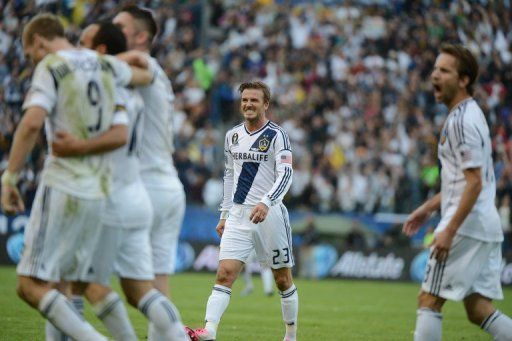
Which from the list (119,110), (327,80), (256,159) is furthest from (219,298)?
(327,80)

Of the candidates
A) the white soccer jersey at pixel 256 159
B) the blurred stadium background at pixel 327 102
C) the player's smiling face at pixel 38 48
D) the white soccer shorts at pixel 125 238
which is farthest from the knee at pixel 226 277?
the blurred stadium background at pixel 327 102

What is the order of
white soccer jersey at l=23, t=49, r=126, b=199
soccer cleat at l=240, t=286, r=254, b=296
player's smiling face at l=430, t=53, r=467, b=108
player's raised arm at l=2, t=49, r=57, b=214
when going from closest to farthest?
player's raised arm at l=2, t=49, r=57, b=214 → white soccer jersey at l=23, t=49, r=126, b=199 → player's smiling face at l=430, t=53, r=467, b=108 → soccer cleat at l=240, t=286, r=254, b=296

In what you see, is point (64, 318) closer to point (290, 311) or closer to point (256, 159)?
point (290, 311)

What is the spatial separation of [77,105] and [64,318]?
151 centimetres

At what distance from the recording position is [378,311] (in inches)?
640

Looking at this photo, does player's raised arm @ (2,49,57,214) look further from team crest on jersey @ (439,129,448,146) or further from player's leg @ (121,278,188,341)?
team crest on jersey @ (439,129,448,146)

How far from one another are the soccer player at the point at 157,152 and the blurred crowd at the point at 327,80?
15876mm

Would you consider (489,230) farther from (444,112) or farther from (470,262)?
(444,112)

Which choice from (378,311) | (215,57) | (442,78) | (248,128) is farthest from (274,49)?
(442,78)

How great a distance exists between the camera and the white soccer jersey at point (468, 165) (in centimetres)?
702

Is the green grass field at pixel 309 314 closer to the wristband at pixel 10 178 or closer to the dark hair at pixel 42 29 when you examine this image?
the wristband at pixel 10 178

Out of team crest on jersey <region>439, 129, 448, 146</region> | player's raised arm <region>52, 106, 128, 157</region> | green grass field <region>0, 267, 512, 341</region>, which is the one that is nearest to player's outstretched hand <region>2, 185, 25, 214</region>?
player's raised arm <region>52, 106, 128, 157</region>

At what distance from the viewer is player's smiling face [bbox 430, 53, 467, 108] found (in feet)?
23.7

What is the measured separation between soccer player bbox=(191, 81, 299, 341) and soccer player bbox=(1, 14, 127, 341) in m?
3.73
